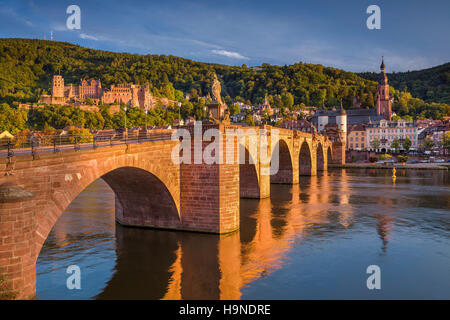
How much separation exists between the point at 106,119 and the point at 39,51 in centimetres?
9928

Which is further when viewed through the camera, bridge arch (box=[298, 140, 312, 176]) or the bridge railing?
bridge arch (box=[298, 140, 312, 176])

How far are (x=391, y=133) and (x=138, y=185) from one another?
107 meters

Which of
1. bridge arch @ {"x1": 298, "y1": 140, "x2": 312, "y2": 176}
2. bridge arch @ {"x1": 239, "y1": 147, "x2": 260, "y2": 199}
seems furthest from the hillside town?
bridge arch @ {"x1": 239, "y1": 147, "x2": 260, "y2": 199}

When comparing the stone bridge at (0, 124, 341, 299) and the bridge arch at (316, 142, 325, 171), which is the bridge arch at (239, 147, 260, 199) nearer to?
the stone bridge at (0, 124, 341, 299)

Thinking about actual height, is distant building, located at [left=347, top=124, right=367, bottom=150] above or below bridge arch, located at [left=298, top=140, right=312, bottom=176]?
above

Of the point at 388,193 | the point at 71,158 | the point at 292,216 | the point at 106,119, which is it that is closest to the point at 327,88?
the point at 106,119

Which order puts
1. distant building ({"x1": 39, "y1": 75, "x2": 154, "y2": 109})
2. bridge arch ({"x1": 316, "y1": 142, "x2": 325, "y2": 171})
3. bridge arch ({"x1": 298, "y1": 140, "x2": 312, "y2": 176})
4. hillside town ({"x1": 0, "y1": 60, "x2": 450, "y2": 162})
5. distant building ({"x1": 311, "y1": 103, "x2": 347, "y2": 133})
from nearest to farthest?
bridge arch ({"x1": 298, "y1": 140, "x2": 312, "y2": 176}) → bridge arch ({"x1": 316, "y1": 142, "x2": 325, "y2": 171}) → hillside town ({"x1": 0, "y1": 60, "x2": 450, "y2": 162}) → distant building ({"x1": 311, "y1": 103, "x2": 347, "y2": 133}) → distant building ({"x1": 39, "y1": 75, "x2": 154, "y2": 109})

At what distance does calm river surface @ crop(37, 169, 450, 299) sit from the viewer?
14.6 m

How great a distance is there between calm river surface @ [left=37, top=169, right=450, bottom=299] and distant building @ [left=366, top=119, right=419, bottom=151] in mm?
87234

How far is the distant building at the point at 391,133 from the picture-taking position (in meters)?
110

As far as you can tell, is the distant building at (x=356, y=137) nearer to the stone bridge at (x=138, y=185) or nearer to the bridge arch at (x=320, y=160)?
the bridge arch at (x=320, y=160)

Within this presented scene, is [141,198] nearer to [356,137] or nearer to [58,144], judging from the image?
[58,144]

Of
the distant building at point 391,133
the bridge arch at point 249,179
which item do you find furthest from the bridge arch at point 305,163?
Result: the distant building at point 391,133

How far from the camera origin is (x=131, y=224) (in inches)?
919
